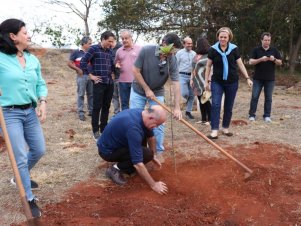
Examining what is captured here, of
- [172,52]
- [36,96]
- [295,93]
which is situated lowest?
[295,93]

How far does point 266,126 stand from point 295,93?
19.1 ft

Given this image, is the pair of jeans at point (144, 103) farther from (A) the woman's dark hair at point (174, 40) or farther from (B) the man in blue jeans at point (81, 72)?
(B) the man in blue jeans at point (81, 72)

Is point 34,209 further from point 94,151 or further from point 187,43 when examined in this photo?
point 187,43

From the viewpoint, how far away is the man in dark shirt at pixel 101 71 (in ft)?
19.3

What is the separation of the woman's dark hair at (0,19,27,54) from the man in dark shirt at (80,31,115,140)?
8.64ft

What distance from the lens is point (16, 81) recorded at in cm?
328

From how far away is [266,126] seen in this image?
729 cm

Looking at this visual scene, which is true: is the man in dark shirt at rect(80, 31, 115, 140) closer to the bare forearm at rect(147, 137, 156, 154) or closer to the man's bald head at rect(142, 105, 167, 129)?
the bare forearm at rect(147, 137, 156, 154)

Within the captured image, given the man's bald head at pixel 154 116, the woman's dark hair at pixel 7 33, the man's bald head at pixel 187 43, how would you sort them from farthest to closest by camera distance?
the man's bald head at pixel 187 43 → the man's bald head at pixel 154 116 → the woman's dark hair at pixel 7 33

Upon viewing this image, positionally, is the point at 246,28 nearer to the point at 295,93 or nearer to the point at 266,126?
the point at 295,93

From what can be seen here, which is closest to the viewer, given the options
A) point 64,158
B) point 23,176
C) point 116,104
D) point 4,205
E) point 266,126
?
point 23,176

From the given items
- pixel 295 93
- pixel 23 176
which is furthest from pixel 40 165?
pixel 295 93

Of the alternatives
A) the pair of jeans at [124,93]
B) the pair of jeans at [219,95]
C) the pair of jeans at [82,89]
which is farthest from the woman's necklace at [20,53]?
the pair of jeans at [82,89]

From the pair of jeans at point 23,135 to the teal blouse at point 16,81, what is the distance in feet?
0.32
